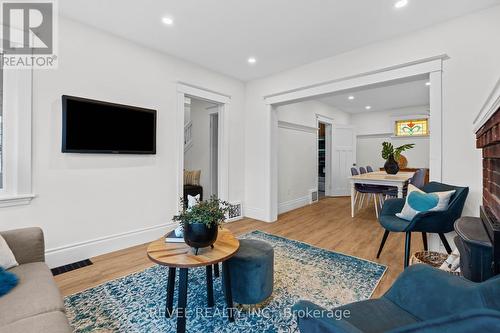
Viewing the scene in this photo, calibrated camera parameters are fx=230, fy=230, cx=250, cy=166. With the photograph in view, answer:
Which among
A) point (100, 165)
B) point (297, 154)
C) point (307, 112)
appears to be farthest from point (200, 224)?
point (307, 112)

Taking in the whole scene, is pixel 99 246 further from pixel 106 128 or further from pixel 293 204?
pixel 293 204

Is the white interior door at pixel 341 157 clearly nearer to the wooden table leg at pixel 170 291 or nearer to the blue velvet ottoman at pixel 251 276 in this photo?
the blue velvet ottoman at pixel 251 276

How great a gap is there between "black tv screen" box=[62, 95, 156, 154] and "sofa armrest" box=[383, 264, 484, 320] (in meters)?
3.02

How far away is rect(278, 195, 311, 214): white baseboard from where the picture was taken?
499 cm

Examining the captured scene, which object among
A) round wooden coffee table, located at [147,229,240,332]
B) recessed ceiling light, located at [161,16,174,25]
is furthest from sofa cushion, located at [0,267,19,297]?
recessed ceiling light, located at [161,16,174,25]

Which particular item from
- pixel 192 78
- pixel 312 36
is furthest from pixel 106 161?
pixel 312 36

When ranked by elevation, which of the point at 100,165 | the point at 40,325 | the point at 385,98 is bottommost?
the point at 40,325

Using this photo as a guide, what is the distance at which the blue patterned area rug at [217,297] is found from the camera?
1.62 m

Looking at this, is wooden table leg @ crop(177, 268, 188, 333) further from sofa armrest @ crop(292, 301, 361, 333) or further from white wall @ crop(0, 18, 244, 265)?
white wall @ crop(0, 18, 244, 265)

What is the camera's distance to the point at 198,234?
157 cm

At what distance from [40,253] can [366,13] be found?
3.65m

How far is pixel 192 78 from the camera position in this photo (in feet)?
12.0

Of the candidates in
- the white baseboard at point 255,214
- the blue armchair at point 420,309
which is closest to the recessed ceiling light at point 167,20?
the blue armchair at point 420,309

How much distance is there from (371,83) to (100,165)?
3574 millimetres
